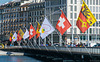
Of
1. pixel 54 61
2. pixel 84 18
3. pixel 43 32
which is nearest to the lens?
pixel 84 18

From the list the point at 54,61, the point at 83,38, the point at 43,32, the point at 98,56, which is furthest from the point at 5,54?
the point at 98,56

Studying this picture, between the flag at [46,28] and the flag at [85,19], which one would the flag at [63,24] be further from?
the flag at [46,28]

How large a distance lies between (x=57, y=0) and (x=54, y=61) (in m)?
71.7

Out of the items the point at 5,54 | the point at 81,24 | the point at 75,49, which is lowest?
the point at 5,54

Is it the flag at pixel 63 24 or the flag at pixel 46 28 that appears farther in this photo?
the flag at pixel 46 28

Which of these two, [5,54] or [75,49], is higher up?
[75,49]

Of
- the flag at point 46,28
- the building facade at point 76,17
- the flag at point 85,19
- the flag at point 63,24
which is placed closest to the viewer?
the flag at point 85,19

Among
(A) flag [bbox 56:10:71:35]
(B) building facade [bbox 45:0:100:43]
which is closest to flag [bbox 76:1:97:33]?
(A) flag [bbox 56:10:71:35]

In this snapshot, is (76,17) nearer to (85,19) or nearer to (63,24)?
(63,24)

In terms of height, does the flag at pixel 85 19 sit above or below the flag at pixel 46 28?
above

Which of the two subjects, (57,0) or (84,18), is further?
(57,0)

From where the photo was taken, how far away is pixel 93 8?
16650cm

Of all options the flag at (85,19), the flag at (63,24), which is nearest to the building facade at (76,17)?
the flag at (63,24)

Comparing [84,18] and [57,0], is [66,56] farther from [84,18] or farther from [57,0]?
[57,0]
